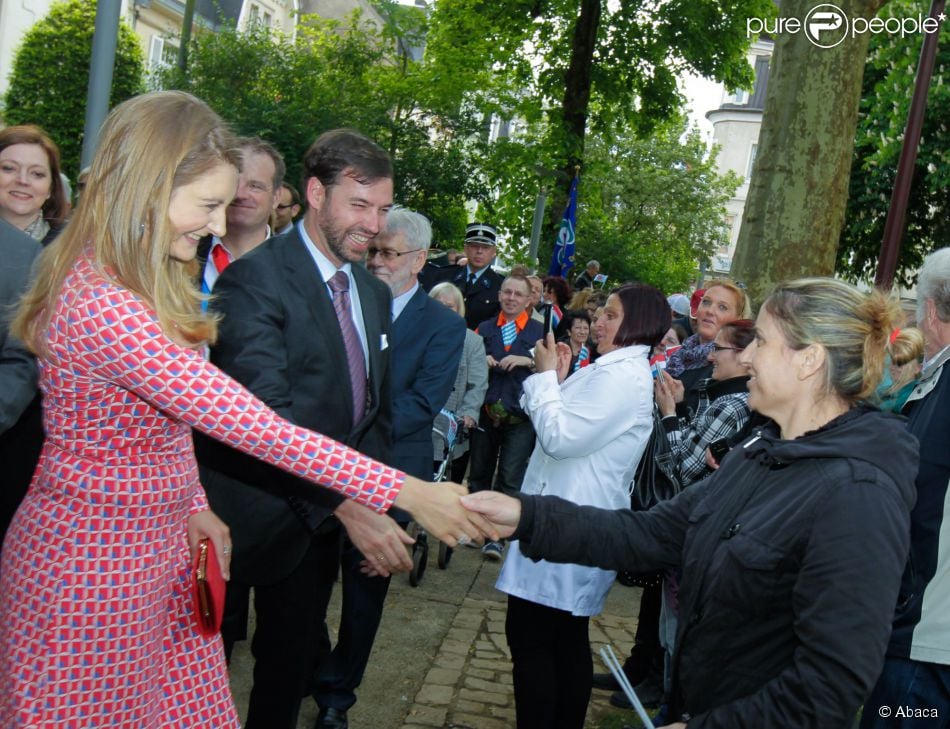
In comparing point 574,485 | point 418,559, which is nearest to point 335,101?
point 418,559

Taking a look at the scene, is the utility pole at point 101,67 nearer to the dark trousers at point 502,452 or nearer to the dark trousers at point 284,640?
the dark trousers at point 284,640

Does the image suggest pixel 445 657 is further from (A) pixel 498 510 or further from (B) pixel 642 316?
(A) pixel 498 510

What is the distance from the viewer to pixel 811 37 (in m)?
9.21

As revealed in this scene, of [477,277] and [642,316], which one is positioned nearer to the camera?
[642,316]

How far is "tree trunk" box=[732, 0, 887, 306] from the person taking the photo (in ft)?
30.2

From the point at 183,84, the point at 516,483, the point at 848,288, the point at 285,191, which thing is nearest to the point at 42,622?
the point at 848,288

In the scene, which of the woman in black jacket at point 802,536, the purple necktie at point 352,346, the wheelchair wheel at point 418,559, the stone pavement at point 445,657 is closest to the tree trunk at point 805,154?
the stone pavement at point 445,657

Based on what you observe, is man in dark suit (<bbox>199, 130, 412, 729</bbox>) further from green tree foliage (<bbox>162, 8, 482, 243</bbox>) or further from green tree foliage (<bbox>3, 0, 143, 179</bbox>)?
green tree foliage (<bbox>3, 0, 143, 179</bbox>)

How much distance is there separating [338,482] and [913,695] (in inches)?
76.5

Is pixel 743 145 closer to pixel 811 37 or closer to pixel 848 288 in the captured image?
pixel 811 37

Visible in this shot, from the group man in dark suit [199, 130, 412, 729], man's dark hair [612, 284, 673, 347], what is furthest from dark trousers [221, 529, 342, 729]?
man's dark hair [612, 284, 673, 347]

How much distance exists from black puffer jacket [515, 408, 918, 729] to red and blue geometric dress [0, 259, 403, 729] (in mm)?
1121

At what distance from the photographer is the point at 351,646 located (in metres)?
4.59

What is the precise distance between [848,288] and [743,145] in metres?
63.2
